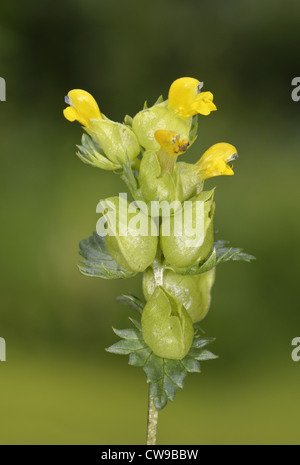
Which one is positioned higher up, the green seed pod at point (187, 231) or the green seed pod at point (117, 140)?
the green seed pod at point (117, 140)

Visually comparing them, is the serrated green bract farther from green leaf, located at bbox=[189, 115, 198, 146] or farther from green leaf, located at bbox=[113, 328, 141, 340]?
green leaf, located at bbox=[189, 115, 198, 146]

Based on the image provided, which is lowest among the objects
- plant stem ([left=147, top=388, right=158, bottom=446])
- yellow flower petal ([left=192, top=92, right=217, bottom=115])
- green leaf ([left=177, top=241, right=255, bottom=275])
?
plant stem ([left=147, top=388, right=158, bottom=446])

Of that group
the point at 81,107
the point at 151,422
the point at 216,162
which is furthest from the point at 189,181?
the point at 151,422

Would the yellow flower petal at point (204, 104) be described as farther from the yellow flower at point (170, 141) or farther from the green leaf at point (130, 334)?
the green leaf at point (130, 334)

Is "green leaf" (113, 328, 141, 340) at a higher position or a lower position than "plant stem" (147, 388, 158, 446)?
higher

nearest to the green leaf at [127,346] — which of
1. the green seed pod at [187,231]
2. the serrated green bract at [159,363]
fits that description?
the serrated green bract at [159,363]

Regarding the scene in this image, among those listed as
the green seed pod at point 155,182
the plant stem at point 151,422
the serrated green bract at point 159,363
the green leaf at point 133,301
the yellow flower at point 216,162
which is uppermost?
the yellow flower at point 216,162

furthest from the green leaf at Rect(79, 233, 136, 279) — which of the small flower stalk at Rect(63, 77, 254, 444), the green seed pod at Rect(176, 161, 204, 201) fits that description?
the green seed pod at Rect(176, 161, 204, 201)

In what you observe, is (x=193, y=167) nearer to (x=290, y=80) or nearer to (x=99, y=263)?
(x=99, y=263)
